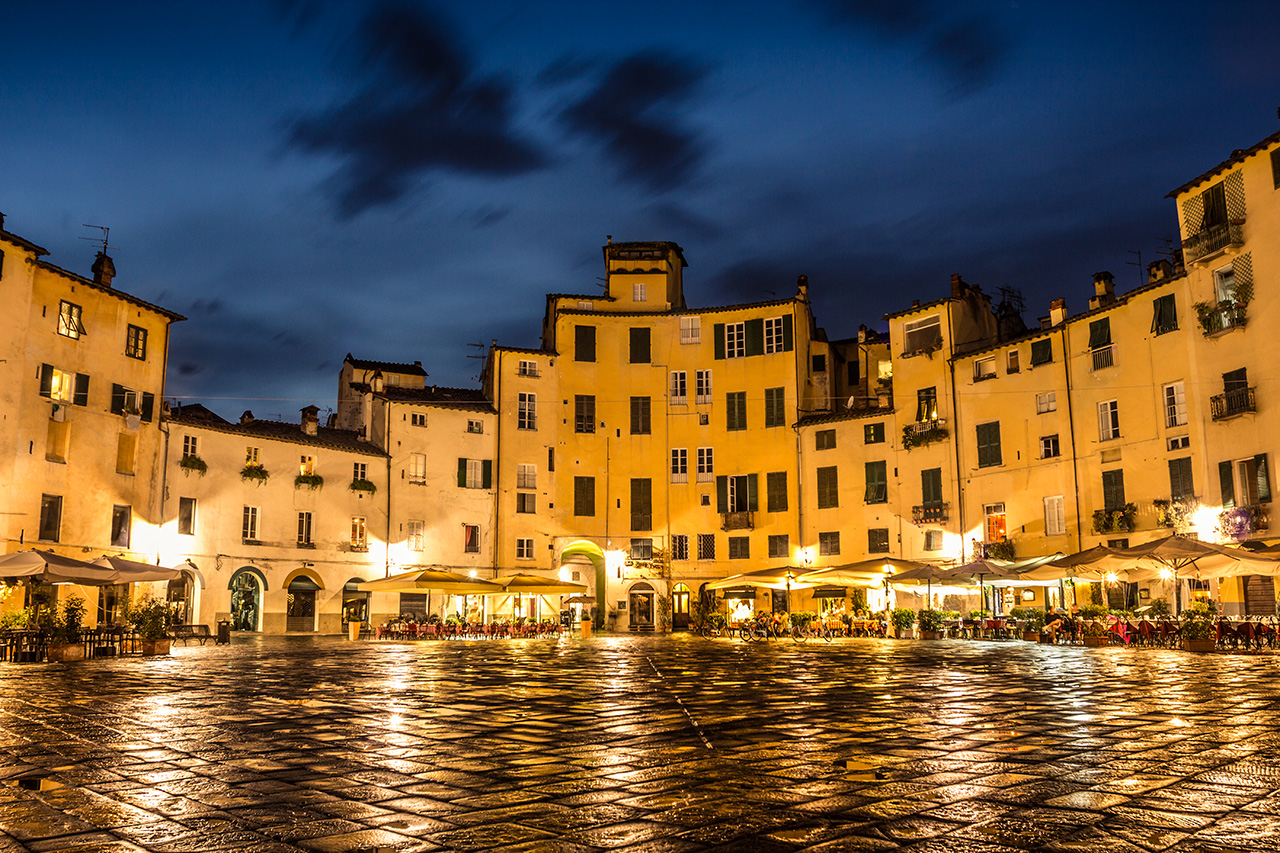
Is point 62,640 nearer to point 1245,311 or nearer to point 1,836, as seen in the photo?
point 1,836

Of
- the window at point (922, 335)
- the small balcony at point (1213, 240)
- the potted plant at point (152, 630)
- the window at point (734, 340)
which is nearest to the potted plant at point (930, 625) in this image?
the window at point (922, 335)

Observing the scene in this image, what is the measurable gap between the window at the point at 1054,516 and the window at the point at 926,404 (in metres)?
6.45

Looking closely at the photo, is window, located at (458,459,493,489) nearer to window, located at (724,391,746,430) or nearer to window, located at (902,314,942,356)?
window, located at (724,391,746,430)

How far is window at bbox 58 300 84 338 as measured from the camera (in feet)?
111

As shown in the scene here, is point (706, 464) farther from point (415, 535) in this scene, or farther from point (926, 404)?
point (415, 535)

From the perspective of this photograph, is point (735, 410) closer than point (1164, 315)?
No

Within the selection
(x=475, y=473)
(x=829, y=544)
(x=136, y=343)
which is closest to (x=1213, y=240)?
(x=829, y=544)

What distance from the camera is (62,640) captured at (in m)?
21.9

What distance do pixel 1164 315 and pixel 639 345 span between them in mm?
23797

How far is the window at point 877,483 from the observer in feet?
143

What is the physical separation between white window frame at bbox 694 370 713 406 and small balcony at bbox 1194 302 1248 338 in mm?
22338

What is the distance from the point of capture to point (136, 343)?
121 ft

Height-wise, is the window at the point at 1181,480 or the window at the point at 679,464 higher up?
the window at the point at 679,464

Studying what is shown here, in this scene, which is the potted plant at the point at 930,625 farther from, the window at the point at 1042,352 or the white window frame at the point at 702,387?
the white window frame at the point at 702,387
